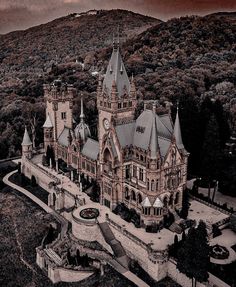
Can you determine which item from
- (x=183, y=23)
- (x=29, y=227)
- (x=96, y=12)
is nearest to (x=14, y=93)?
(x=96, y=12)

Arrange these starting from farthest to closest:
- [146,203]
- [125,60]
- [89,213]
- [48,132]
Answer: [125,60] < [48,132] < [89,213] < [146,203]

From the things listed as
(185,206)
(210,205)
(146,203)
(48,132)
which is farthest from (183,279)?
(48,132)

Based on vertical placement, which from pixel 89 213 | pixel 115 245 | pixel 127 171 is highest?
pixel 127 171

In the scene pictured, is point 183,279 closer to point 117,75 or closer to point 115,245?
point 115,245

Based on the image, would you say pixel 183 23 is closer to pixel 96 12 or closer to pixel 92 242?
pixel 96 12

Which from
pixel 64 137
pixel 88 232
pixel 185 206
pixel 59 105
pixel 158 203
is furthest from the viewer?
pixel 59 105

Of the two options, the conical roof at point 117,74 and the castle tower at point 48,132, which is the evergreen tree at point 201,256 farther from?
the castle tower at point 48,132

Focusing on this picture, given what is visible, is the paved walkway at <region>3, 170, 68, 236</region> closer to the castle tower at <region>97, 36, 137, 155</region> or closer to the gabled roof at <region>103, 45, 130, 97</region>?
the castle tower at <region>97, 36, 137, 155</region>
